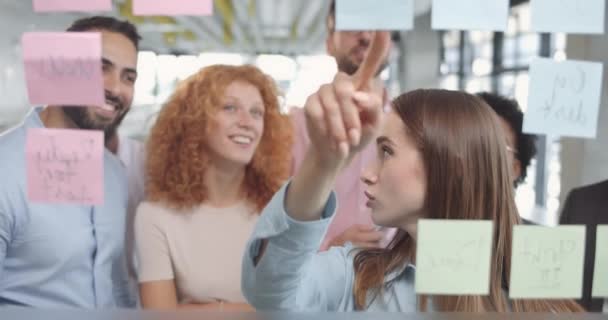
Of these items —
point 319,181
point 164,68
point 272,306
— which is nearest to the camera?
point 319,181

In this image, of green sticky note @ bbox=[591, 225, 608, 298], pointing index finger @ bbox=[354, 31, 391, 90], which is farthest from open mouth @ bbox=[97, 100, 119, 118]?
green sticky note @ bbox=[591, 225, 608, 298]

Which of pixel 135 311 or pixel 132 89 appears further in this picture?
pixel 132 89

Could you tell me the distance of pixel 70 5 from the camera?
2.25ft

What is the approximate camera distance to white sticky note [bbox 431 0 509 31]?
0.70 metres

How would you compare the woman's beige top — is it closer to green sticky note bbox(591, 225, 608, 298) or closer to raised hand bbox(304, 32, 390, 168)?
raised hand bbox(304, 32, 390, 168)

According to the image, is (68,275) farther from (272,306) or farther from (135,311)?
(272,306)

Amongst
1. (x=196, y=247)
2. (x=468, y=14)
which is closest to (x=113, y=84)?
(x=196, y=247)

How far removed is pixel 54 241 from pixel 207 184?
0.87ft

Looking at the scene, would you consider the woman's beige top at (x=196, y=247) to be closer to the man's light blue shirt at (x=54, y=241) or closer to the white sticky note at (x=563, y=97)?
the man's light blue shirt at (x=54, y=241)

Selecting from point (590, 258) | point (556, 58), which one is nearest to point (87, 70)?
point (556, 58)

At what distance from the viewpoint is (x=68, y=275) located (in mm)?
854

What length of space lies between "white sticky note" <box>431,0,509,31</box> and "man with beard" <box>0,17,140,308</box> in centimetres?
41

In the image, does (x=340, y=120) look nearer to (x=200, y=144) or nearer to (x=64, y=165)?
(x=64, y=165)

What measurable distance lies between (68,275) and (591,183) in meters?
0.76
